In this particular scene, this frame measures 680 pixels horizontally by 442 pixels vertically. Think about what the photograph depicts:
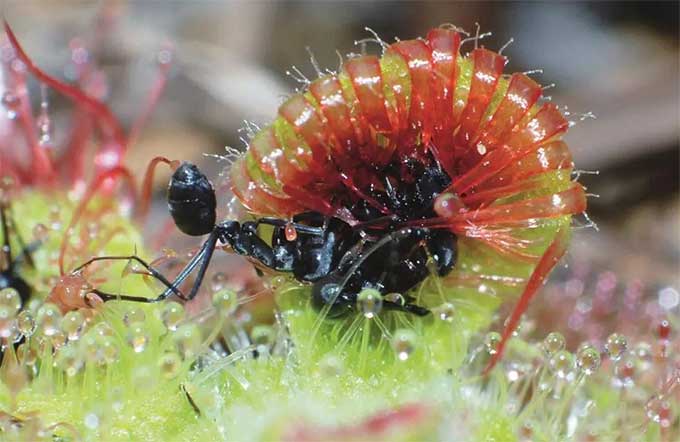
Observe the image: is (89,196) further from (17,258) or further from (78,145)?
(78,145)

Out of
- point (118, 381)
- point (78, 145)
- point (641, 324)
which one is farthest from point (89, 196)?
point (641, 324)

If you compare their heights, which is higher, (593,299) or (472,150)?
(472,150)

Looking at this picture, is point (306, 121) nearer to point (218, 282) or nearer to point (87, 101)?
point (218, 282)

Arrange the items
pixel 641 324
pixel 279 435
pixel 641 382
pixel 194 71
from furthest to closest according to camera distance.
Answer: pixel 194 71 → pixel 641 324 → pixel 641 382 → pixel 279 435

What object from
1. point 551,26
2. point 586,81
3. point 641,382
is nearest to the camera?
point 641,382

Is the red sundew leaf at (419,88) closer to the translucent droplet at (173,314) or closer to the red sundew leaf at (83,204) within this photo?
the translucent droplet at (173,314)

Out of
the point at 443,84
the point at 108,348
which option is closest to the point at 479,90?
the point at 443,84
